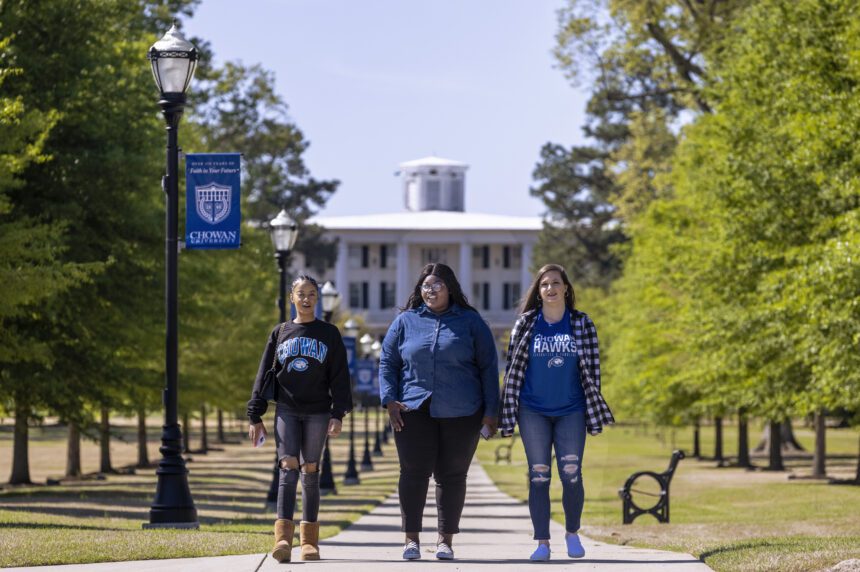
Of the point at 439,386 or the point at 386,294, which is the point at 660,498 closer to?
the point at 439,386

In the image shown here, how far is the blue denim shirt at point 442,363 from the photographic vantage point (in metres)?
10.3

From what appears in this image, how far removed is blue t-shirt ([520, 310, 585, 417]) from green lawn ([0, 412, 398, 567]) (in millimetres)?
2911

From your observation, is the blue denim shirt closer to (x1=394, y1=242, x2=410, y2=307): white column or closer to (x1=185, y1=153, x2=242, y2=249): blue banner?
(x1=185, y1=153, x2=242, y2=249): blue banner

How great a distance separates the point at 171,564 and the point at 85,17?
15149 millimetres

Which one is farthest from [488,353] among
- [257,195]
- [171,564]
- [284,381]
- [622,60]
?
[257,195]

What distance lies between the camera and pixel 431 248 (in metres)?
137

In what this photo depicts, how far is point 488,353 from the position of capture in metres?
10.3

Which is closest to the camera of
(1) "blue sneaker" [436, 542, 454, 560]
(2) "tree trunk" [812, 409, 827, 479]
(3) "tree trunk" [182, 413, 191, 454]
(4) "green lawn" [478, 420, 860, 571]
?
(1) "blue sneaker" [436, 542, 454, 560]

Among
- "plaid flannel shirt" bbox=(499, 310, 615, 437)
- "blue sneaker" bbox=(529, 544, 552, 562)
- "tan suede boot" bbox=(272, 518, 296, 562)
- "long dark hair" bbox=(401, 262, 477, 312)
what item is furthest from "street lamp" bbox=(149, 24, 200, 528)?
"plaid flannel shirt" bbox=(499, 310, 615, 437)

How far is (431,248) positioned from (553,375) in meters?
127

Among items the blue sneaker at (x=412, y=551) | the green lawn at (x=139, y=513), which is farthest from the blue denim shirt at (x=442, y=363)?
the green lawn at (x=139, y=513)

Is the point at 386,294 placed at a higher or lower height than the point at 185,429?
higher

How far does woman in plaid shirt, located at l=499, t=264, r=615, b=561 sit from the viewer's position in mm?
10211

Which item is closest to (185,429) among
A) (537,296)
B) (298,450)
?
(298,450)
